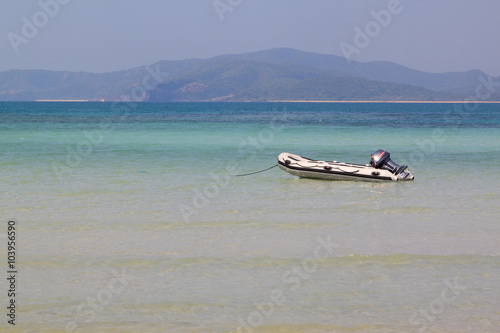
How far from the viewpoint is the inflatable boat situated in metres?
19.5

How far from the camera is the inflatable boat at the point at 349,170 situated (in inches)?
768

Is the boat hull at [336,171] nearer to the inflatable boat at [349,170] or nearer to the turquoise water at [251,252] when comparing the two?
the inflatable boat at [349,170]

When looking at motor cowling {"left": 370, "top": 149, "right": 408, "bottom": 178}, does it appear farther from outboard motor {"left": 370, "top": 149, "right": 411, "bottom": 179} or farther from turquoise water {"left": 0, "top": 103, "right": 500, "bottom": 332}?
turquoise water {"left": 0, "top": 103, "right": 500, "bottom": 332}

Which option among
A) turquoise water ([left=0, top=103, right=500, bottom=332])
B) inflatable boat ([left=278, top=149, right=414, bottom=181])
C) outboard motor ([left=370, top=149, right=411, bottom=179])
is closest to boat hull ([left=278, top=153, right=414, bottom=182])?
inflatable boat ([left=278, top=149, right=414, bottom=181])

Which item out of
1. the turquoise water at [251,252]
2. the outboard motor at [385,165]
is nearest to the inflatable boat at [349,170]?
the outboard motor at [385,165]

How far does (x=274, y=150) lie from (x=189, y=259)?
22.8 metres

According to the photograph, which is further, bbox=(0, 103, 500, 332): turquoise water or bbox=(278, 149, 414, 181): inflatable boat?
bbox=(278, 149, 414, 181): inflatable boat

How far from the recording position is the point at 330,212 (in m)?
14.7

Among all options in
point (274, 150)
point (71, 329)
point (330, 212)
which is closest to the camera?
point (71, 329)

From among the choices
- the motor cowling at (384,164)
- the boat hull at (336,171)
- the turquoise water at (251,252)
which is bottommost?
the turquoise water at (251,252)

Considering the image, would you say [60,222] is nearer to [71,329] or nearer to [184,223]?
[184,223]

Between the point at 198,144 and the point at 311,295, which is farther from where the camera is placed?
the point at 198,144

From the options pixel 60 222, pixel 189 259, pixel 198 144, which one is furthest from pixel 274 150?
pixel 189 259

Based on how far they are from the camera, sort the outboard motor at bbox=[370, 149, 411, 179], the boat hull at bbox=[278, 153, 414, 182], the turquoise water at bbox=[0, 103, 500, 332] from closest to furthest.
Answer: the turquoise water at bbox=[0, 103, 500, 332] < the boat hull at bbox=[278, 153, 414, 182] < the outboard motor at bbox=[370, 149, 411, 179]
